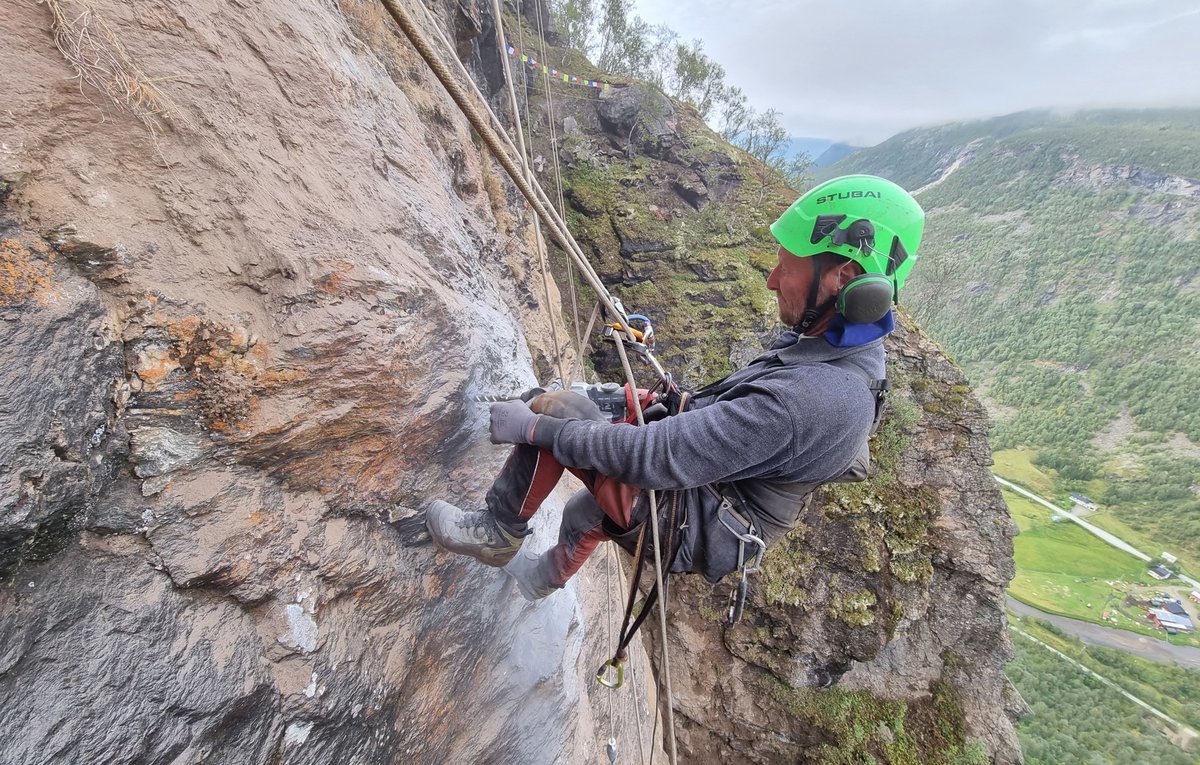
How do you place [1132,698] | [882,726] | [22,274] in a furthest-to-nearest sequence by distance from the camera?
[1132,698] < [882,726] < [22,274]

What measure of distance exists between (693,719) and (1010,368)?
287 ft

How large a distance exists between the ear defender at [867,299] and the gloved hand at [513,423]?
1219mm

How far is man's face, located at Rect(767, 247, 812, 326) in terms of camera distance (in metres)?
1.91

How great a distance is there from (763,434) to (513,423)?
1.02 meters

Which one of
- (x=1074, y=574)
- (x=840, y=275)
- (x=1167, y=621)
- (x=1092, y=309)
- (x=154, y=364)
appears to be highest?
(x=154, y=364)

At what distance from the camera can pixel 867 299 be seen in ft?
5.46

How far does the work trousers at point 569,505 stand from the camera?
2132 millimetres

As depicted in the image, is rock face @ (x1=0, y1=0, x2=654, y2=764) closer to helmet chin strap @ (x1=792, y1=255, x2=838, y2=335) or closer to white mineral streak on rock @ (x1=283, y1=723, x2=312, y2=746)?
white mineral streak on rock @ (x1=283, y1=723, x2=312, y2=746)

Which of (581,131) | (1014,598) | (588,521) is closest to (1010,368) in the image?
(1014,598)

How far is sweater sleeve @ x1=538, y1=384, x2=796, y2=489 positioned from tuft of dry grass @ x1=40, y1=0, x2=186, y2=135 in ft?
6.24

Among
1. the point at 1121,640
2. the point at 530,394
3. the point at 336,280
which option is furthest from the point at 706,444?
the point at 1121,640

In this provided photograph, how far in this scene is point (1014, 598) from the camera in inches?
1821

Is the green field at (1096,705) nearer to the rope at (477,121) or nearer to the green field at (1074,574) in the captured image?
the green field at (1074,574)

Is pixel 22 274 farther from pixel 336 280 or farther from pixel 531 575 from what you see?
pixel 531 575
